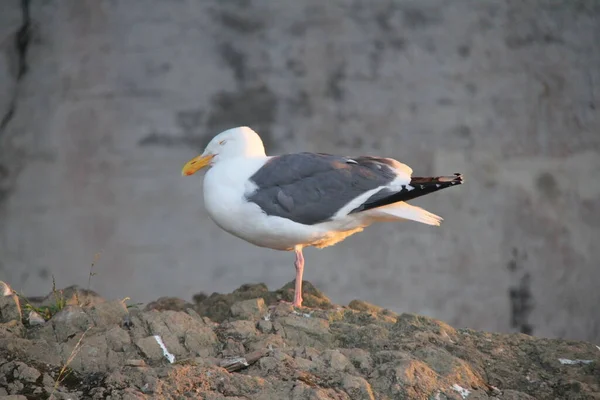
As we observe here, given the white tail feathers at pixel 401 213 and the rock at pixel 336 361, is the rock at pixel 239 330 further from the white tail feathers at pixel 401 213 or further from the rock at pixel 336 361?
the white tail feathers at pixel 401 213

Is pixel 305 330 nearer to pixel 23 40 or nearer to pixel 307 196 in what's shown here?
pixel 307 196

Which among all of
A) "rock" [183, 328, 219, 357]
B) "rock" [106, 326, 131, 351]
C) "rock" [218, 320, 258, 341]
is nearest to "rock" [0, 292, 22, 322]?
"rock" [106, 326, 131, 351]

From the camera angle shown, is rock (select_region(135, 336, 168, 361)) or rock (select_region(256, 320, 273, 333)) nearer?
rock (select_region(135, 336, 168, 361))

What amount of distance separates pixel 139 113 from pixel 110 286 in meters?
1.20

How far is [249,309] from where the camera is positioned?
472cm

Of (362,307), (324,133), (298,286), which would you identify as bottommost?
(362,307)

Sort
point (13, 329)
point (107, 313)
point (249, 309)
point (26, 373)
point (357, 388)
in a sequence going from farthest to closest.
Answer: point (249, 309), point (107, 313), point (13, 329), point (357, 388), point (26, 373)

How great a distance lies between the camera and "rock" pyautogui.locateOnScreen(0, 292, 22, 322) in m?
4.25

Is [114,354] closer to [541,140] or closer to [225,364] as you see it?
[225,364]

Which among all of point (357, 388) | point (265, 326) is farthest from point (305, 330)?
point (357, 388)

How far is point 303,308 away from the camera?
192 inches

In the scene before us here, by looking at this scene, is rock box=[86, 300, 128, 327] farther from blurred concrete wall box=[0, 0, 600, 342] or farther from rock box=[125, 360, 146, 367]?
blurred concrete wall box=[0, 0, 600, 342]

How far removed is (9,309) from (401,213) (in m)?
2.01

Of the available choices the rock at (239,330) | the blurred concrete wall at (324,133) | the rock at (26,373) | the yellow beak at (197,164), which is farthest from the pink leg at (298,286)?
the blurred concrete wall at (324,133)
